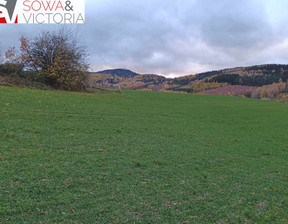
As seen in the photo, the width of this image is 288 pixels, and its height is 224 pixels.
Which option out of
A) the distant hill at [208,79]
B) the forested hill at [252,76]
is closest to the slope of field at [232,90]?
the distant hill at [208,79]

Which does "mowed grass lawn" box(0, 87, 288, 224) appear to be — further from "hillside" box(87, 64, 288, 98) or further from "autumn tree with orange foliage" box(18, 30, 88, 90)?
"hillside" box(87, 64, 288, 98)

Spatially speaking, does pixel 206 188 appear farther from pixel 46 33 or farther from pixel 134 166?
pixel 46 33

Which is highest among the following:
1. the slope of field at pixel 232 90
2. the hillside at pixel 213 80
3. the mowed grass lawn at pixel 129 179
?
the hillside at pixel 213 80

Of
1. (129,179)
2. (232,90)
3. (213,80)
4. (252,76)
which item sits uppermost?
(252,76)

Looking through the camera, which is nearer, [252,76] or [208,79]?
A: [252,76]

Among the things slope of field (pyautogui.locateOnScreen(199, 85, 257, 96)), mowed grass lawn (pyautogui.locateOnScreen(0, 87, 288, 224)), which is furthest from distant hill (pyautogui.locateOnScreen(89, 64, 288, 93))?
mowed grass lawn (pyautogui.locateOnScreen(0, 87, 288, 224))

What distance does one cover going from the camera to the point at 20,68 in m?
28.5

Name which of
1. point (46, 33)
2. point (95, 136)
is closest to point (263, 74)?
point (46, 33)

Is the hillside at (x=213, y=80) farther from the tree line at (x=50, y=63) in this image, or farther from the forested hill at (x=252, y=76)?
the tree line at (x=50, y=63)

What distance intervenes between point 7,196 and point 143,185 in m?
2.80

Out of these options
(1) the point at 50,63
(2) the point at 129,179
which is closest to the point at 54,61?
(1) the point at 50,63

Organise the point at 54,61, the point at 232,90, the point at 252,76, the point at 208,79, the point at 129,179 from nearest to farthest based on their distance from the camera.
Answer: the point at 129,179
the point at 54,61
the point at 232,90
the point at 252,76
the point at 208,79

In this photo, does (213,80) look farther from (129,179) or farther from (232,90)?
(129,179)

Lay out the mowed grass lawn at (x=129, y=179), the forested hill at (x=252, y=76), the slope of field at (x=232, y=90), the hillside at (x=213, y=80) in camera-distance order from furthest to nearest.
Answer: the forested hill at (x=252, y=76) → the hillside at (x=213, y=80) → the slope of field at (x=232, y=90) → the mowed grass lawn at (x=129, y=179)
